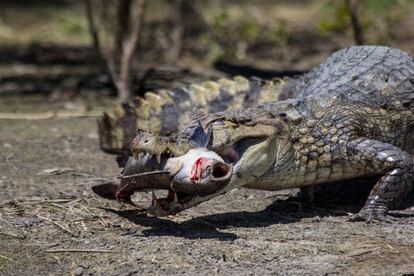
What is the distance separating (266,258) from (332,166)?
120 cm

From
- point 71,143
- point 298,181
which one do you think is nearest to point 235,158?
point 298,181

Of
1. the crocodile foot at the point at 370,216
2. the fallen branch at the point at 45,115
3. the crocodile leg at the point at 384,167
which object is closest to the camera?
the crocodile foot at the point at 370,216

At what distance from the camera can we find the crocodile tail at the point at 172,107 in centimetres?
746

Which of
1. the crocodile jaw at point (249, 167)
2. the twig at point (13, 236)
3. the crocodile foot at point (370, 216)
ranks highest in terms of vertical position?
the crocodile jaw at point (249, 167)

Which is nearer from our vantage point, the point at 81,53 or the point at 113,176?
the point at 113,176

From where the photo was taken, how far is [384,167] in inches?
217

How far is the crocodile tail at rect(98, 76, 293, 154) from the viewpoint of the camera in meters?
7.46

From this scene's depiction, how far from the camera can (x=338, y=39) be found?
544 inches

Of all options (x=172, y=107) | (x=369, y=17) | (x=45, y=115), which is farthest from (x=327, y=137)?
(x=369, y=17)

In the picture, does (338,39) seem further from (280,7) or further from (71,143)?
(71,143)

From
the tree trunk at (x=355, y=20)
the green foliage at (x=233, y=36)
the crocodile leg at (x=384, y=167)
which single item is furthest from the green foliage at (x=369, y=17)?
the crocodile leg at (x=384, y=167)

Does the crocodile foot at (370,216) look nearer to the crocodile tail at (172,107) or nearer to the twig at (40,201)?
the twig at (40,201)

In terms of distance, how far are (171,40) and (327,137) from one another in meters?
7.33

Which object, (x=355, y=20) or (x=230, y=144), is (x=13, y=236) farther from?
(x=355, y=20)
